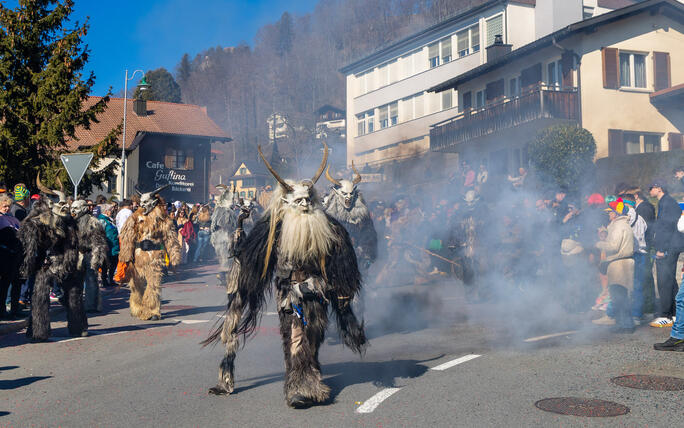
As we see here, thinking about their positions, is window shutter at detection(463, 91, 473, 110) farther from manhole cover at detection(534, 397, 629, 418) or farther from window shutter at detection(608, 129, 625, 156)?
manhole cover at detection(534, 397, 629, 418)

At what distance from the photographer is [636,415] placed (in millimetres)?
5566

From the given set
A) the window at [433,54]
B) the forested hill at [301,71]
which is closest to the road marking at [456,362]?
the window at [433,54]

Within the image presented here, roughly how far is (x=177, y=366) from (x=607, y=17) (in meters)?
24.5

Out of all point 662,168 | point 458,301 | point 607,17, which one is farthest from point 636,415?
point 607,17

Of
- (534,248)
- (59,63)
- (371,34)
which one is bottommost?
(534,248)

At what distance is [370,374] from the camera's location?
724 centimetres

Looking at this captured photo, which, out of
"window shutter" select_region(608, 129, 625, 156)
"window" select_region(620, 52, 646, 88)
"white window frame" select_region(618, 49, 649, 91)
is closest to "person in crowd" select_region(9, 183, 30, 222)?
"window shutter" select_region(608, 129, 625, 156)

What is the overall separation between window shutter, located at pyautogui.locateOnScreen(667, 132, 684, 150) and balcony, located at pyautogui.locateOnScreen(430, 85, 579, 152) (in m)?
3.97

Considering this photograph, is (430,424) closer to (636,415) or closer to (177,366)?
(636,415)

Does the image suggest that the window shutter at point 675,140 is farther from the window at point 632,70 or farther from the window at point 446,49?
the window at point 446,49

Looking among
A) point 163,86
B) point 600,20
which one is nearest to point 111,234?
point 600,20

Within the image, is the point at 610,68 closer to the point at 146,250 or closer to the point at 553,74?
the point at 553,74

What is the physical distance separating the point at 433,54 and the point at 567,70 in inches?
674

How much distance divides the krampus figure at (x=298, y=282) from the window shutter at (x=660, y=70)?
26.2 meters
